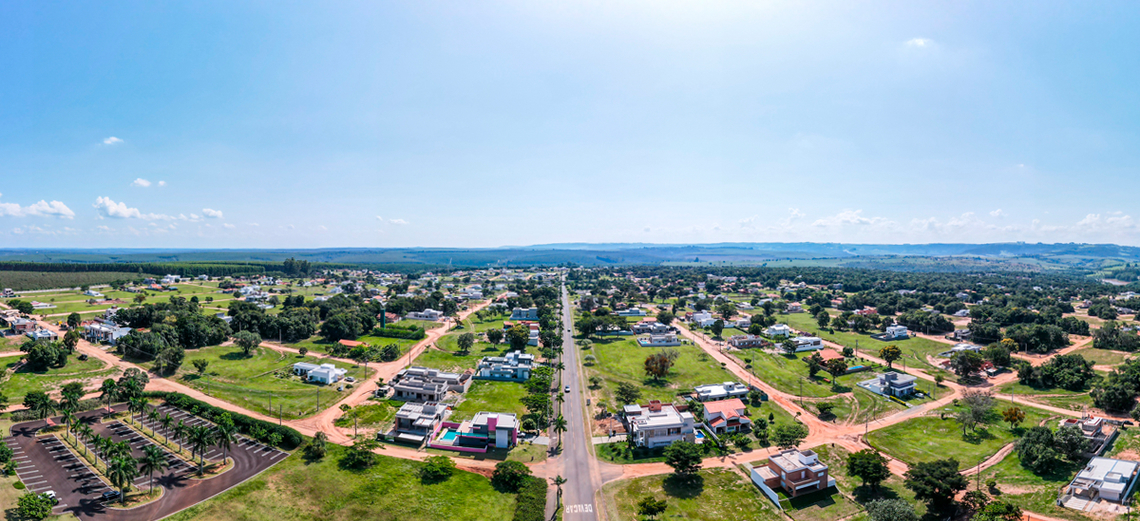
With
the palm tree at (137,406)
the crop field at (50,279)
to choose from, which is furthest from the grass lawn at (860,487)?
the crop field at (50,279)

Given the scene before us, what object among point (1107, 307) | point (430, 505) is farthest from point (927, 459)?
point (1107, 307)

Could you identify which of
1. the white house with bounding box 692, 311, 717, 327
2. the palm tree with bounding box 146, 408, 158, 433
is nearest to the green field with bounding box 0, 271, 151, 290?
the palm tree with bounding box 146, 408, 158, 433

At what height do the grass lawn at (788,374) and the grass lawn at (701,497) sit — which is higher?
the grass lawn at (788,374)

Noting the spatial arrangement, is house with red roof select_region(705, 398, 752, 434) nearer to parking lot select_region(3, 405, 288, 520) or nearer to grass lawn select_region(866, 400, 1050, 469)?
grass lawn select_region(866, 400, 1050, 469)

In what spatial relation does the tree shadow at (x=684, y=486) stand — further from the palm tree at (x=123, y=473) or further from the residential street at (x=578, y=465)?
the palm tree at (x=123, y=473)

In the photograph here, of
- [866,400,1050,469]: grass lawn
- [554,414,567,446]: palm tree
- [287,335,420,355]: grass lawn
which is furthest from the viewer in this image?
[287,335,420,355]: grass lawn
